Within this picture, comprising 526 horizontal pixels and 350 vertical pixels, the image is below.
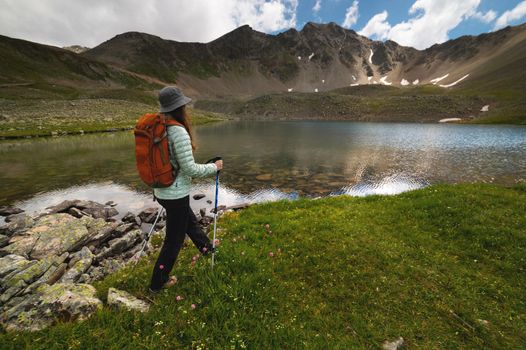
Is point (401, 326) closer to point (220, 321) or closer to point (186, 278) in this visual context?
point (220, 321)

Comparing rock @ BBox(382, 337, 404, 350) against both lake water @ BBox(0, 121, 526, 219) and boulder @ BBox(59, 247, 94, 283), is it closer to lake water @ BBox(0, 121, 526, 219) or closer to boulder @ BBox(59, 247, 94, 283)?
boulder @ BBox(59, 247, 94, 283)

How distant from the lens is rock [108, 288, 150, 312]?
5.56 metres

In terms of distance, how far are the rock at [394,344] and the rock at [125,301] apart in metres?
5.50

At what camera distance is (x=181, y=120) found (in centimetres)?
572

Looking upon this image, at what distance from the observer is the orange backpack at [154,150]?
5246mm

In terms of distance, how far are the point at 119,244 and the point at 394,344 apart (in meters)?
11.2

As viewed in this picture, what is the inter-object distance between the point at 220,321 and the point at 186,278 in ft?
5.70

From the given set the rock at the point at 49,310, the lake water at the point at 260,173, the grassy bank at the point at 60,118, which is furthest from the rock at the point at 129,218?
the grassy bank at the point at 60,118

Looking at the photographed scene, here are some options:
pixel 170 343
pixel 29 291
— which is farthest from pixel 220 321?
pixel 29 291

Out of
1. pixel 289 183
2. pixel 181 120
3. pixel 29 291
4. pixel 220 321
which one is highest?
pixel 181 120

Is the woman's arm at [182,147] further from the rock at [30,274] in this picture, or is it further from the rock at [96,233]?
the rock at [96,233]

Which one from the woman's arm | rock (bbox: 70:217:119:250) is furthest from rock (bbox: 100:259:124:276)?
the woman's arm

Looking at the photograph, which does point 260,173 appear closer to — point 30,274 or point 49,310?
point 30,274

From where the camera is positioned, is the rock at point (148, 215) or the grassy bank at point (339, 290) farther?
the rock at point (148, 215)
